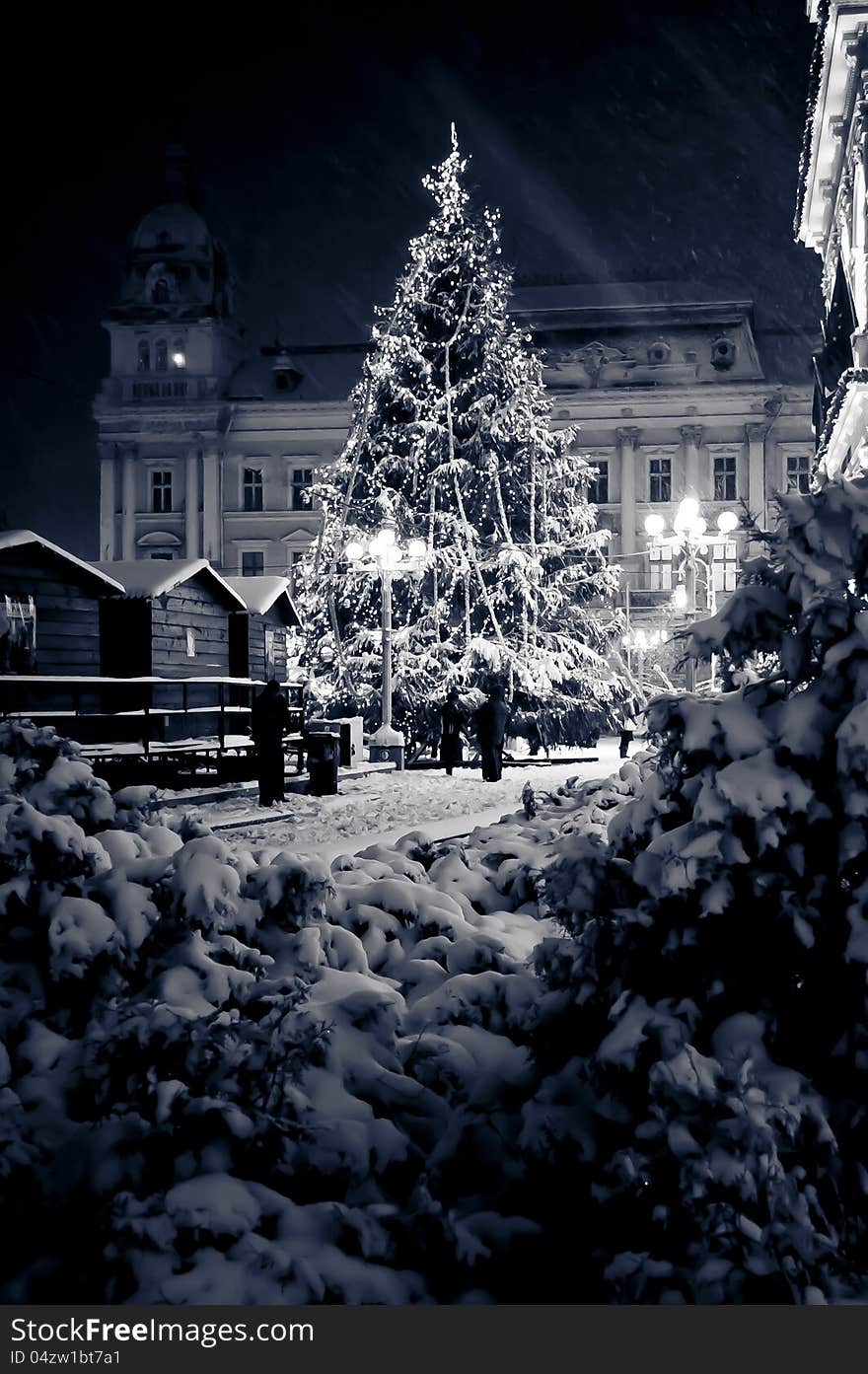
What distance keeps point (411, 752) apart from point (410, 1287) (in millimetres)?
23868

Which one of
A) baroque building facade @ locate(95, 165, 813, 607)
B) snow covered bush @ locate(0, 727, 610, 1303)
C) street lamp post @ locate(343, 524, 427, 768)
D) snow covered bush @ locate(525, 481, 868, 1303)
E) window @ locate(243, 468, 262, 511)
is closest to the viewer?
snow covered bush @ locate(525, 481, 868, 1303)

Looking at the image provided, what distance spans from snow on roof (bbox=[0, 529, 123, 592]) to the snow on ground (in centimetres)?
577

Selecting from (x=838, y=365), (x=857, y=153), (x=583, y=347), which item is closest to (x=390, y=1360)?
(x=857, y=153)

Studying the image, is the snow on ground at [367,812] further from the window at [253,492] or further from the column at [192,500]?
the window at [253,492]

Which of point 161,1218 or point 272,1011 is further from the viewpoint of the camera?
point 272,1011

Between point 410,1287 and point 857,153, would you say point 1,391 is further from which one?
point 410,1287

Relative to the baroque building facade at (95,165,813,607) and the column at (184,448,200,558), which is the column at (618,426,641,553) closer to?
the baroque building facade at (95,165,813,607)

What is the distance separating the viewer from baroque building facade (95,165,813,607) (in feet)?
202

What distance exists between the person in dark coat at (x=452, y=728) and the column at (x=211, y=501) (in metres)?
39.9

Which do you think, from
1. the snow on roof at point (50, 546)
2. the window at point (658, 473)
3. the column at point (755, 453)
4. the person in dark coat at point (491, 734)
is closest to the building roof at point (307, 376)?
the window at point (658, 473)

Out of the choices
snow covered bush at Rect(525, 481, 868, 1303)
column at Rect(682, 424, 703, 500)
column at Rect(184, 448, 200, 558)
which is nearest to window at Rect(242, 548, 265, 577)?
column at Rect(184, 448, 200, 558)

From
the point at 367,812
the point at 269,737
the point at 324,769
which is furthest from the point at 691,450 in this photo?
the point at 367,812

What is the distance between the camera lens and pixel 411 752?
27.3 m

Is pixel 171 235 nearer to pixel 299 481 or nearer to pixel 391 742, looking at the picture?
pixel 299 481
